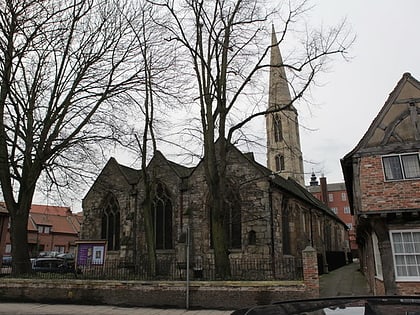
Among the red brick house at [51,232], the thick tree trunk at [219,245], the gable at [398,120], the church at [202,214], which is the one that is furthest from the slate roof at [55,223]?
the gable at [398,120]

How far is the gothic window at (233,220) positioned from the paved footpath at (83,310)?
32.1 ft

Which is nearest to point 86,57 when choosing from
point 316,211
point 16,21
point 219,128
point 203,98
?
point 16,21

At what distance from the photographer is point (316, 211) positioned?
117 ft

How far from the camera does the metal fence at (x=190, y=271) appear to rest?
591 inches

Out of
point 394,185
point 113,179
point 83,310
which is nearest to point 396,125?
point 394,185

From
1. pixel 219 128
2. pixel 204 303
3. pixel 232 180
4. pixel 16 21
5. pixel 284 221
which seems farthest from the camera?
pixel 284 221

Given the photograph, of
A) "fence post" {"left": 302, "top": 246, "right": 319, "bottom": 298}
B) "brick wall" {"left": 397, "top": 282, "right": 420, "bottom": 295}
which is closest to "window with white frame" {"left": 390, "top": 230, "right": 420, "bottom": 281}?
"brick wall" {"left": 397, "top": 282, "right": 420, "bottom": 295}

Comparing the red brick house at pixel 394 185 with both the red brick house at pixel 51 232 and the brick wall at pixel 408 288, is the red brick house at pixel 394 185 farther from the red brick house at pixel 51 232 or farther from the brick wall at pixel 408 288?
the red brick house at pixel 51 232

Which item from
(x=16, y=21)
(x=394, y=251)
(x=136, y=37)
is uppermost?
(x=136, y=37)

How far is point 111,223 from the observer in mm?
27250

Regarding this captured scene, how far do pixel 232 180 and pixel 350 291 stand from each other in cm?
883

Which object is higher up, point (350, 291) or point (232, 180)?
point (232, 180)

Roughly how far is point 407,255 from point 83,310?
11427mm

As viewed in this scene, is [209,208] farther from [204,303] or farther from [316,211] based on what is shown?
[316,211]
